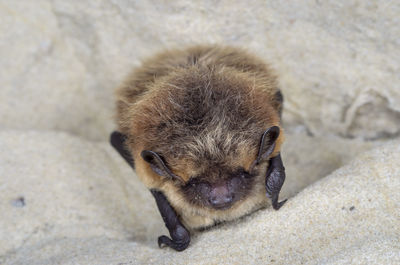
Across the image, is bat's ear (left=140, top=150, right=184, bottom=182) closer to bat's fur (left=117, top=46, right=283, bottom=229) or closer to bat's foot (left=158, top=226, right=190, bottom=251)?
bat's fur (left=117, top=46, right=283, bottom=229)

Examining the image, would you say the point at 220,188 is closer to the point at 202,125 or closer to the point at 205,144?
the point at 205,144

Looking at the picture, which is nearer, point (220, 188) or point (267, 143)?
point (220, 188)

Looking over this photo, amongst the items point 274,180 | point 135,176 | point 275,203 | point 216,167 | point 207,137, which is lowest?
point 135,176

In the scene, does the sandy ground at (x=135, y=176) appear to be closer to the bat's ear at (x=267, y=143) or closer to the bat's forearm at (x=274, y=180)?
the bat's forearm at (x=274, y=180)

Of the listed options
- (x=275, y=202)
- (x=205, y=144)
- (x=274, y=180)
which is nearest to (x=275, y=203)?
(x=275, y=202)

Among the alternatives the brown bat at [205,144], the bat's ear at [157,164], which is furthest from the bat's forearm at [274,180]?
the bat's ear at [157,164]

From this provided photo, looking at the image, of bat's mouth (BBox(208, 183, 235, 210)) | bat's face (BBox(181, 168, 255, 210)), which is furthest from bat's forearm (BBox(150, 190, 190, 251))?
bat's mouth (BBox(208, 183, 235, 210))

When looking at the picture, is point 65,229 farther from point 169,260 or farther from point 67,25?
point 67,25
